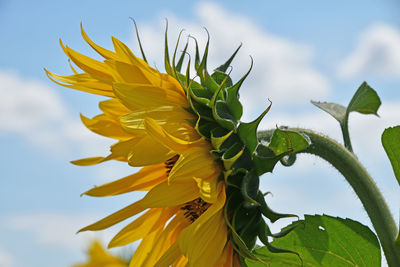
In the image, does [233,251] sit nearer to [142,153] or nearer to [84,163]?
[142,153]

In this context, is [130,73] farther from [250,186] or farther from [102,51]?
[250,186]

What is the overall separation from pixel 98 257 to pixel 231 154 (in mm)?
3656

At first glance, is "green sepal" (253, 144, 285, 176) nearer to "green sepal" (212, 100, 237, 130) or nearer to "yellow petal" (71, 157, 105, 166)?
"green sepal" (212, 100, 237, 130)

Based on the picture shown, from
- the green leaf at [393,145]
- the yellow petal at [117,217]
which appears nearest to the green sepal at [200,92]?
the yellow petal at [117,217]

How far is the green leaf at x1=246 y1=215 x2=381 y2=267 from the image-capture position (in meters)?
1.75

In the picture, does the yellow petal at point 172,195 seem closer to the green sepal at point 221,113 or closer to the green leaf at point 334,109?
the green sepal at point 221,113

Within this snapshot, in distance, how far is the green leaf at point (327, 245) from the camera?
175cm

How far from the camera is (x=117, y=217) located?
6.45 feet

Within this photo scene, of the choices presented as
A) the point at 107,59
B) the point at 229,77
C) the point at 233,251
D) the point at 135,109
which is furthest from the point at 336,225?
the point at 107,59

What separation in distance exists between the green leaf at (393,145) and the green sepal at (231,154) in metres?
0.47

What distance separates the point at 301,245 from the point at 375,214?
25 cm

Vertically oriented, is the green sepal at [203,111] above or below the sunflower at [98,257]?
above

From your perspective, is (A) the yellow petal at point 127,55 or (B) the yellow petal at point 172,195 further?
(A) the yellow petal at point 127,55

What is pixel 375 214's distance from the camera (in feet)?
5.58
